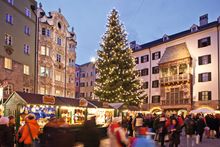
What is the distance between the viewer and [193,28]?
5341cm

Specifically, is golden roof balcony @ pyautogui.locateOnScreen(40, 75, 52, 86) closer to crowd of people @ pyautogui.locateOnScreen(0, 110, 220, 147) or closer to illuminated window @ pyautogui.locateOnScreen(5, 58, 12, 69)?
illuminated window @ pyautogui.locateOnScreen(5, 58, 12, 69)

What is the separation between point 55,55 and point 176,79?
737 inches

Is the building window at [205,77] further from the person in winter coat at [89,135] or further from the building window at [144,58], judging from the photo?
the person in winter coat at [89,135]

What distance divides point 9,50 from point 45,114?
13923 millimetres

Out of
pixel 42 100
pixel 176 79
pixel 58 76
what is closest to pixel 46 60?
pixel 58 76

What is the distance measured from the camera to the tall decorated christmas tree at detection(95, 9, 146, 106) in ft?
133

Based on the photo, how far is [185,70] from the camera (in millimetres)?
52656

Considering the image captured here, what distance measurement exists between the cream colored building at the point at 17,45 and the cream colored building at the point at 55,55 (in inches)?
65.9

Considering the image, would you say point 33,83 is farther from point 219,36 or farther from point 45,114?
point 219,36

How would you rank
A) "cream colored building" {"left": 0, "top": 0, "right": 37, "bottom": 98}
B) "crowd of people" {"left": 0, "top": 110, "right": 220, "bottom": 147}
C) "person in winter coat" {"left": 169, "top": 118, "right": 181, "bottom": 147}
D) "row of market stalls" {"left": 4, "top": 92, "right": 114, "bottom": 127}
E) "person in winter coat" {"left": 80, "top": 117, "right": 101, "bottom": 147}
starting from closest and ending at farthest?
"crowd of people" {"left": 0, "top": 110, "right": 220, "bottom": 147} < "person in winter coat" {"left": 80, "top": 117, "right": 101, "bottom": 147} < "person in winter coat" {"left": 169, "top": 118, "right": 181, "bottom": 147} < "row of market stalls" {"left": 4, "top": 92, "right": 114, "bottom": 127} < "cream colored building" {"left": 0, "top": 0, "right": 37, "bottom": 98}

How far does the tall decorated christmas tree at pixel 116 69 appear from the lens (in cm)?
4069

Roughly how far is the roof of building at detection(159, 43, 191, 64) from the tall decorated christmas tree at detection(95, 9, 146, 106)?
13189 mm

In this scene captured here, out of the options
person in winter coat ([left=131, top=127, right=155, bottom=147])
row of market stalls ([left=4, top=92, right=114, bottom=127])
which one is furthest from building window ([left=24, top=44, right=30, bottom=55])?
person in winter coat ([left=131, top=127, right=155, bottom=147])

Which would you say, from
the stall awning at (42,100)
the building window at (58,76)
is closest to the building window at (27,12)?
the building window at (58,76)
